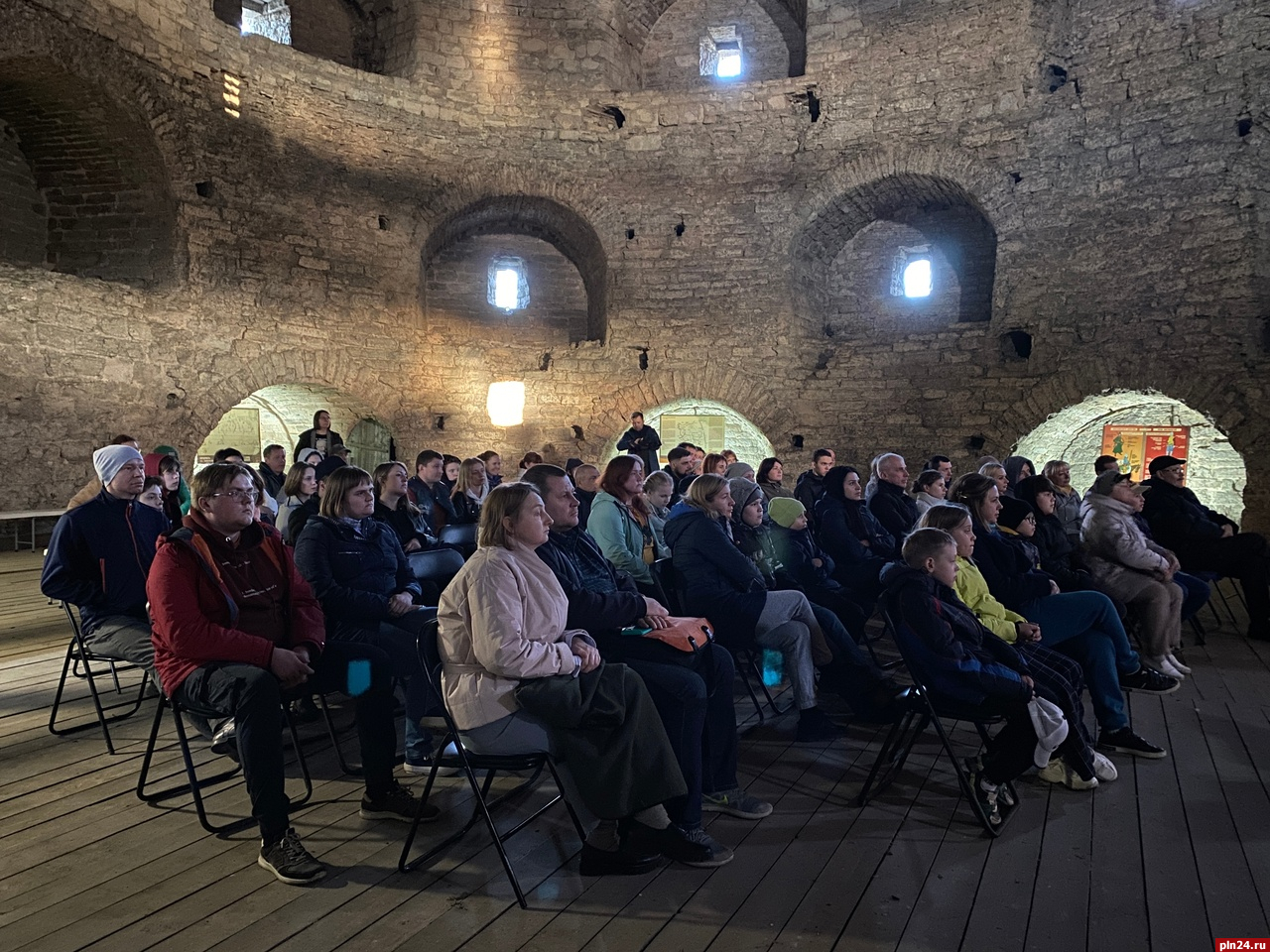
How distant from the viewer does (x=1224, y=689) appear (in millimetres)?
4961

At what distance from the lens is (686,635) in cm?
325

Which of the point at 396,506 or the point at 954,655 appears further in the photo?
the point at 396,506

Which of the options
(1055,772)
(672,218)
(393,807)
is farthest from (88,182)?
(1055,772)

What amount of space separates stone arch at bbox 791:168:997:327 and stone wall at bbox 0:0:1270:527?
0.30 feet

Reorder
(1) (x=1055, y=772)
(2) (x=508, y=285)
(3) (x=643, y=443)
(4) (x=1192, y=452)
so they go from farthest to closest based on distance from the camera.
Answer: (2) (x=508, y=285) → (4) (x=1192, y=452) → (3) (x=643, y=443) → (1) (x=1055, y=772)

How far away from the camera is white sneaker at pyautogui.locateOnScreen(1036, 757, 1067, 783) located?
3.52m

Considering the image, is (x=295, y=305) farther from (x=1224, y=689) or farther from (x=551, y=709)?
(x=1224, y=689)

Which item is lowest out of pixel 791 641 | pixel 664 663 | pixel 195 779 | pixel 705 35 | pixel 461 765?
pixel 195 779

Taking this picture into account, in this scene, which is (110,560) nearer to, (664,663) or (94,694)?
(94,694)

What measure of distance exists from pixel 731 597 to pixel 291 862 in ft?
6.91

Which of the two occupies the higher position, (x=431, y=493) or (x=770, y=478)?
(x=770, y=478)

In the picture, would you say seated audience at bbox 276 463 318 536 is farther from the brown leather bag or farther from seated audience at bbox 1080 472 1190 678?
seated audience at bbox 1080 472 1190 678

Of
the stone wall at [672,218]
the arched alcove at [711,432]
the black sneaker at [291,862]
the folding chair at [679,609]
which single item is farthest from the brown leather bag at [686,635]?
the arched alcove at [711,432]

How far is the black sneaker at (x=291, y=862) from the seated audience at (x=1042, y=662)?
2596 millimetres
